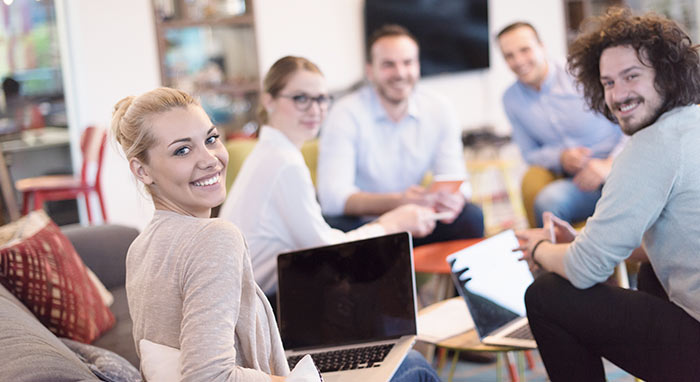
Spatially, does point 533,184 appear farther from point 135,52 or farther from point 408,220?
point 135,52

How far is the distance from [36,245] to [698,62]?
6.03ft

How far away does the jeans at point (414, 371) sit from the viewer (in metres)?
1.61

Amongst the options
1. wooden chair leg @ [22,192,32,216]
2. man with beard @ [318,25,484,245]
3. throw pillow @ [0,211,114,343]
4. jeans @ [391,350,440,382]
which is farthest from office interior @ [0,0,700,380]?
jeans @ [391,350,440,382]

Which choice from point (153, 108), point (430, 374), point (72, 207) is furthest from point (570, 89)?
point (72, 207)

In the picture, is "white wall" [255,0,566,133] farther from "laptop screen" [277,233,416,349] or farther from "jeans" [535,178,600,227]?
"laptop screen" [277,233,416,349]

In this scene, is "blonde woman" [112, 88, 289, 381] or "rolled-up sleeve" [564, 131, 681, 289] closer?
"blonde woman" [112, 88, 289, 381]

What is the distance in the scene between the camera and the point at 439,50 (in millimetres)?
6598

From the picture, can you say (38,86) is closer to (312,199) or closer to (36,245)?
(36,245)

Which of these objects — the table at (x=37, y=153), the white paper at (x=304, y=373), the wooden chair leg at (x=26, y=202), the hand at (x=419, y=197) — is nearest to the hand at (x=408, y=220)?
the hand at (x=419, y=197)

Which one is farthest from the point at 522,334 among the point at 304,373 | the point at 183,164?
the point at 183,164

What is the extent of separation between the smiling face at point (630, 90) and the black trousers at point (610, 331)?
0.40 metres

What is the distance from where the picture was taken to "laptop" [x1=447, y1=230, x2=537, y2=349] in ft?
6.99

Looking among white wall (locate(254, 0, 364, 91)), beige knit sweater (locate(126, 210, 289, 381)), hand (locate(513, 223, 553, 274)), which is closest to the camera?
beige knit sweater (locate(126, 210, 289, 381))

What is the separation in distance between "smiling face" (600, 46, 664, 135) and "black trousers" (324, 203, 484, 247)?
4.62 feet
